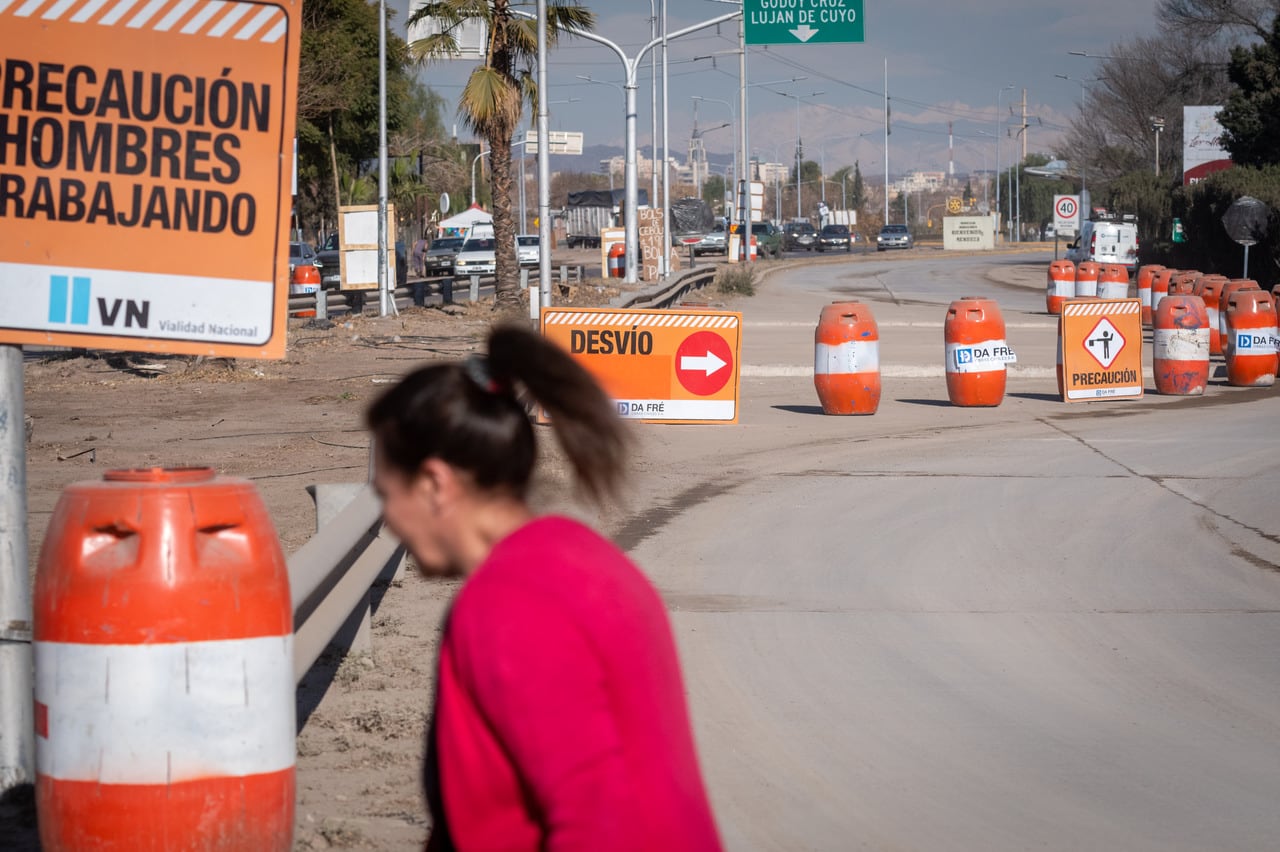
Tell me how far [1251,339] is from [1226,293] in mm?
2781

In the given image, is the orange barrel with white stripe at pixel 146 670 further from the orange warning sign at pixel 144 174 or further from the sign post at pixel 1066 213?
the sign post at pixel 1066 213

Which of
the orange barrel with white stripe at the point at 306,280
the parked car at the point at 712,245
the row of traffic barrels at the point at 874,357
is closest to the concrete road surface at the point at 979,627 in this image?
the row of traffic barrels at the point at 874,357

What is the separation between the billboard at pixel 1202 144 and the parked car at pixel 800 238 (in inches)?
1632

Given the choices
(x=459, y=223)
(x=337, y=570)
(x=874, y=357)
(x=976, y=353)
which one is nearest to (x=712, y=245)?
(x=459, y=223)

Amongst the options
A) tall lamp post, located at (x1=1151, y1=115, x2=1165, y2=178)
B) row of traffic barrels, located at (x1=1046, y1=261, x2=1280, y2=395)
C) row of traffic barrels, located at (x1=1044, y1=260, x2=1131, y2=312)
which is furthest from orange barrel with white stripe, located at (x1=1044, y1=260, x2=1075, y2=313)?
tall lamp post, located at (x1=1151, y1=115, x2=1165, y2=178)

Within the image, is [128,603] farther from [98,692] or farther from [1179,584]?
[1179,584]

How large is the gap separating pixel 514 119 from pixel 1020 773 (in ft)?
94.3

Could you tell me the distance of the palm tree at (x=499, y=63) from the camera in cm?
3225

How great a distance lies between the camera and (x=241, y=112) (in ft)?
14.5

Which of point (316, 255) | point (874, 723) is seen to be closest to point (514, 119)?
point (316, 255)

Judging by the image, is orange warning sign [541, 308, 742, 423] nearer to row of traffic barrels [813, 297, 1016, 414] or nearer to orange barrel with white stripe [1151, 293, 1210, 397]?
row of traffic barrels [813, 297, 1016, 414]

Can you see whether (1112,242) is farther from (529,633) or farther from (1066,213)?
(529,633)

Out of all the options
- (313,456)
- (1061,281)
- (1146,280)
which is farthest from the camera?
(1061,281)

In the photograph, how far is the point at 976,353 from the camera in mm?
17594
